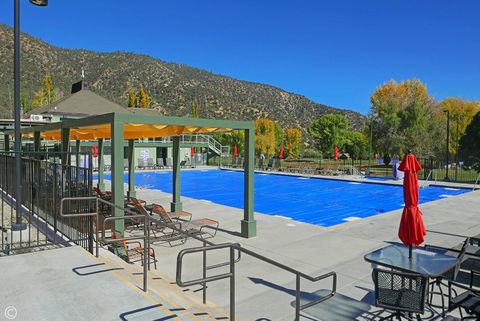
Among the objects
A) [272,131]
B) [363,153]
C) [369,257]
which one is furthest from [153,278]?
[363,153]

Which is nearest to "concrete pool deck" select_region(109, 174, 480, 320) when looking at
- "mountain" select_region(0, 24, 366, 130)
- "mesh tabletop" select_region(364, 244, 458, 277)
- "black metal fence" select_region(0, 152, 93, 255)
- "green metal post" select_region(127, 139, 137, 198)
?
"mesh tabletop" select_region(364, 244, 458, 277)

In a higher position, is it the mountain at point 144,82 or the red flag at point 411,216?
the mountain at point 144,82

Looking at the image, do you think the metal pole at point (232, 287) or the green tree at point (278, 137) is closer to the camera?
the metal pole at point (232, 287)

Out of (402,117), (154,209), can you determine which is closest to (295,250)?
(154,209)

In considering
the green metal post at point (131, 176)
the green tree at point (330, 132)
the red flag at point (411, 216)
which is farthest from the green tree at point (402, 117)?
the red flag at point (411, 216)

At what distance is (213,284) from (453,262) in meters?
4.19

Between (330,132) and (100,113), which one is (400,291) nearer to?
(100,113)

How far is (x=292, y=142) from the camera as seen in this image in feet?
269

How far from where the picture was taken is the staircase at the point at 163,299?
440 centimetres

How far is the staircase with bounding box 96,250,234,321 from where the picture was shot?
14.4 feet

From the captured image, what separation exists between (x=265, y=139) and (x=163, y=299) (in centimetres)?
6454

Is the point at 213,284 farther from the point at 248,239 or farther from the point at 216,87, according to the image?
the point at 216,87

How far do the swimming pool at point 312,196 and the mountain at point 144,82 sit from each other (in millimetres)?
62435

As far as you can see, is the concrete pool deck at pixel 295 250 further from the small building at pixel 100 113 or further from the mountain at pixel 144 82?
the mountain at pixel 144 82
